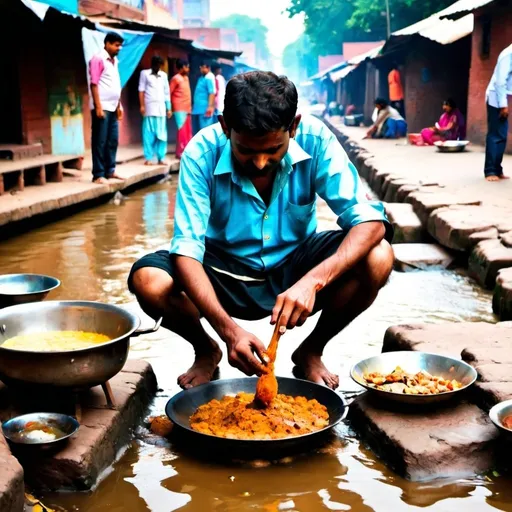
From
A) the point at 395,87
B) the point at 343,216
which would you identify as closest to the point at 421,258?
the point at 343,216

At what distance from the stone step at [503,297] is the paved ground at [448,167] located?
2971 millimetres

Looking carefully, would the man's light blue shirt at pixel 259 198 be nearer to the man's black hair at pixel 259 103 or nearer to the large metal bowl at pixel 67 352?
the man's black hair at pixel 259 103

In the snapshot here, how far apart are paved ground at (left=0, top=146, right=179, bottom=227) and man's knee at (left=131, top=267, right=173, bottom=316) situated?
440cm

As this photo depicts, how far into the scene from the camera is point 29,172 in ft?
32.2

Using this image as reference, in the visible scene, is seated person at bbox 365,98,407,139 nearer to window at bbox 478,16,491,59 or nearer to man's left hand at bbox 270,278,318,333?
window at bbox 478,16,491,59

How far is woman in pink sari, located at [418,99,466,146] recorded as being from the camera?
1606cm

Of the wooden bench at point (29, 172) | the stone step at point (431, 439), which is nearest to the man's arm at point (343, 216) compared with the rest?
the stone step at point (431, 439)

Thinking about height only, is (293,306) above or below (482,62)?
below

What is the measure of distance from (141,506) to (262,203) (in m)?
1.36

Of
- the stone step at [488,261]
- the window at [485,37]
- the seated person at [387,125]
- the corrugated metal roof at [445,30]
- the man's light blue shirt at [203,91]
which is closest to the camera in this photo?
the stone step at [488,261]

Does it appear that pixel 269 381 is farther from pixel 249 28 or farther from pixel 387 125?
pixel 249 28

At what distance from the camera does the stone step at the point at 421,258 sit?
239 inches

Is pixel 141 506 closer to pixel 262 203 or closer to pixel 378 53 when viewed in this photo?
pixel 262 203

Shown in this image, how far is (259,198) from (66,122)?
10.4 metres
